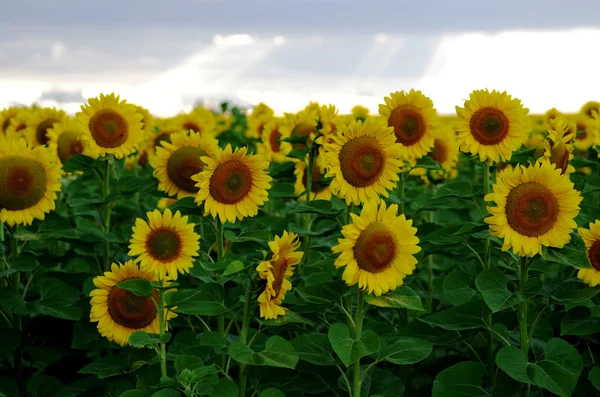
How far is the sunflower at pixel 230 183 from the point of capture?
3758mm

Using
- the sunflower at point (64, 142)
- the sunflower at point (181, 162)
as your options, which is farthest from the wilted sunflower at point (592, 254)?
the sunflower at point (64, 142)

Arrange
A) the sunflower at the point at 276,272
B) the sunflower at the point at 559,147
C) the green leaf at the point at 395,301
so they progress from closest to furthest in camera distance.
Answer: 1. the sunflower at the point at 276,272
2. the green leaf at the point at 395,301
3. the sunflower at the point at 559,147

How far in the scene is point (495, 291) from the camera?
3.63 meters

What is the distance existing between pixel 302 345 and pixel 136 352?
90 centimetres

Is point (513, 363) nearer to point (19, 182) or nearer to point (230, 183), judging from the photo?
point (230, 183)

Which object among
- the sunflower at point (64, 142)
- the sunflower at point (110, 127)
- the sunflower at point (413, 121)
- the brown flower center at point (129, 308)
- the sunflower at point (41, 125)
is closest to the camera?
the brown flower center at point (129, 308)

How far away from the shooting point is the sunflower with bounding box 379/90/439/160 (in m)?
4.61

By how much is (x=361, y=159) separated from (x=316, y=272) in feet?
2.23

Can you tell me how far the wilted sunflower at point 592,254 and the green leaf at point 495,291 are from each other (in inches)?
19.1

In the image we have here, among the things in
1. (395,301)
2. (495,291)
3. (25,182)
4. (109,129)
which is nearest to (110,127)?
(109,129)

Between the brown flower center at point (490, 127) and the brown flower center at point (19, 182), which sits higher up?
the brown flower center at point (490, 127)

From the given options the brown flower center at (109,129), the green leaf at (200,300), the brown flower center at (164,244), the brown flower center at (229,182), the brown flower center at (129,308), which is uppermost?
the brown flower center at (109,129)

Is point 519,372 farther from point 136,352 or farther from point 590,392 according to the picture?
point 136,352

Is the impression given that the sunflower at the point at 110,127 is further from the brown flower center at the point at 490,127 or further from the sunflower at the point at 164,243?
the brown flower center at the point at 490,127
